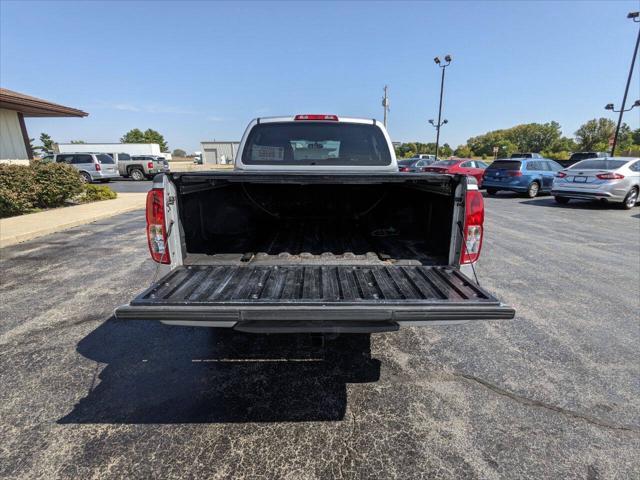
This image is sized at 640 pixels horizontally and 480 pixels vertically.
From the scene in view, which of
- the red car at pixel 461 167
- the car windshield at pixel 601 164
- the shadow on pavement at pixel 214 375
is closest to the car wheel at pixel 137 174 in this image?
the red car at pixel 461 167

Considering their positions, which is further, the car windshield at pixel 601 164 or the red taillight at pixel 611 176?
the car windshield at pixel 601 164

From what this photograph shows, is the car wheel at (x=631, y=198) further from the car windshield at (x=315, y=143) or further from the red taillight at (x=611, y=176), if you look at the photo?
the car windshield at (x=315, y=143)

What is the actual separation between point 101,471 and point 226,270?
1390 millimetres

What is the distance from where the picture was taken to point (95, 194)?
13.4 metres

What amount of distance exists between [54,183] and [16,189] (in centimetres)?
154

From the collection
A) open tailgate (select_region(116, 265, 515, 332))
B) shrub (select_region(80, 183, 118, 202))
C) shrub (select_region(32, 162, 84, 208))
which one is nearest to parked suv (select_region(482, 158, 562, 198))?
open tailgate (select_region(116, 265, 515, 332))

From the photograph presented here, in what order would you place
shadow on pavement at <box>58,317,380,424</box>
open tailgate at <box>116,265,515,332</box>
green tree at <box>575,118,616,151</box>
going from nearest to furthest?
1. open tailgate at <box>116,265,515,332</box>
2. shadow on pavement at <box>58,317,380,424</box>
3. green tree at <box>575,118,616,151</box>

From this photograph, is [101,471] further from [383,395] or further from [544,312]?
[544,312]

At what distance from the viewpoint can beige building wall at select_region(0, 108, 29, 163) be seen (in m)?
12.9

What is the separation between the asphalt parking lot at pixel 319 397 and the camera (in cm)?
190

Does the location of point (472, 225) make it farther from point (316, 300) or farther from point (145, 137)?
point (145, 137)

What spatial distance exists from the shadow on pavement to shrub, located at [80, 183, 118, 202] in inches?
483

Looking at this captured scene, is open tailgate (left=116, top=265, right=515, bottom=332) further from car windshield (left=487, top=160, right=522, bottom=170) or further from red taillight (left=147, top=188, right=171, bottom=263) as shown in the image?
car windshield (left=487, top=160, right=522, bottom=170)

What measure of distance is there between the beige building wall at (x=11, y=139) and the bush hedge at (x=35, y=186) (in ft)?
12.0
